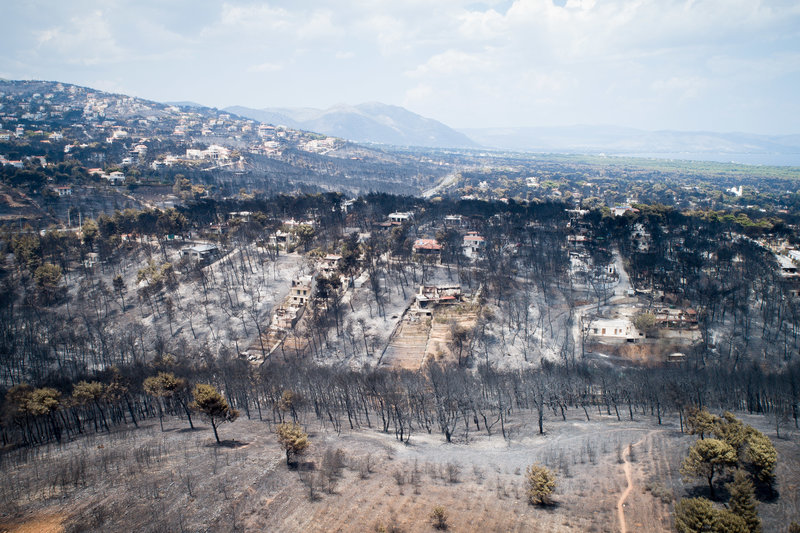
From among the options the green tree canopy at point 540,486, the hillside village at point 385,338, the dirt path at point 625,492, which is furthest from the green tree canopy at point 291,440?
the dirt path at point 625,492

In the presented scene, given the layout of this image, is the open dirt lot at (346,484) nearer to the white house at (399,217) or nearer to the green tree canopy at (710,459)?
the green tree canopy at (710,459)

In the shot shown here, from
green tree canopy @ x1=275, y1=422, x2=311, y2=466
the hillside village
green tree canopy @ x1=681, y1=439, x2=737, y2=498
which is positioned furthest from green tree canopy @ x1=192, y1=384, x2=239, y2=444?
green tree canopy @ x1=681, y1=439, x2=737, y2=498

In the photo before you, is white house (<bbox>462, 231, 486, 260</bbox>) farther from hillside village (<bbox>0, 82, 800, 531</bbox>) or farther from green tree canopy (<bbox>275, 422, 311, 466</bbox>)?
green tree canopy (<bbox>275, 422, 311, 466</bbox>)

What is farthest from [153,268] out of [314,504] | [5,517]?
[314,504]

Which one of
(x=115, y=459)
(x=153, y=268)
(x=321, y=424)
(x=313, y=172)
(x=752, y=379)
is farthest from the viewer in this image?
(x=313, y=172)

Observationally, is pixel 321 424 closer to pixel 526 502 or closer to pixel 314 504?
pixel 314 504

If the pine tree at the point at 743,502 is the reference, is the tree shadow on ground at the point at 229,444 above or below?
below

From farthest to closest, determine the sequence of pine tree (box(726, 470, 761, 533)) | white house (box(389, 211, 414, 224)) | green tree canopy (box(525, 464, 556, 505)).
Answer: white house (box(389, 211, 414, 224))
green tree canopy (box(525, 464, 556, 505))
pine tree (box(726, 470, 761, 533))

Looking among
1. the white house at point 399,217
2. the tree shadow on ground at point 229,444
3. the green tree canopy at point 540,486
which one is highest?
the white house at point 399,217
